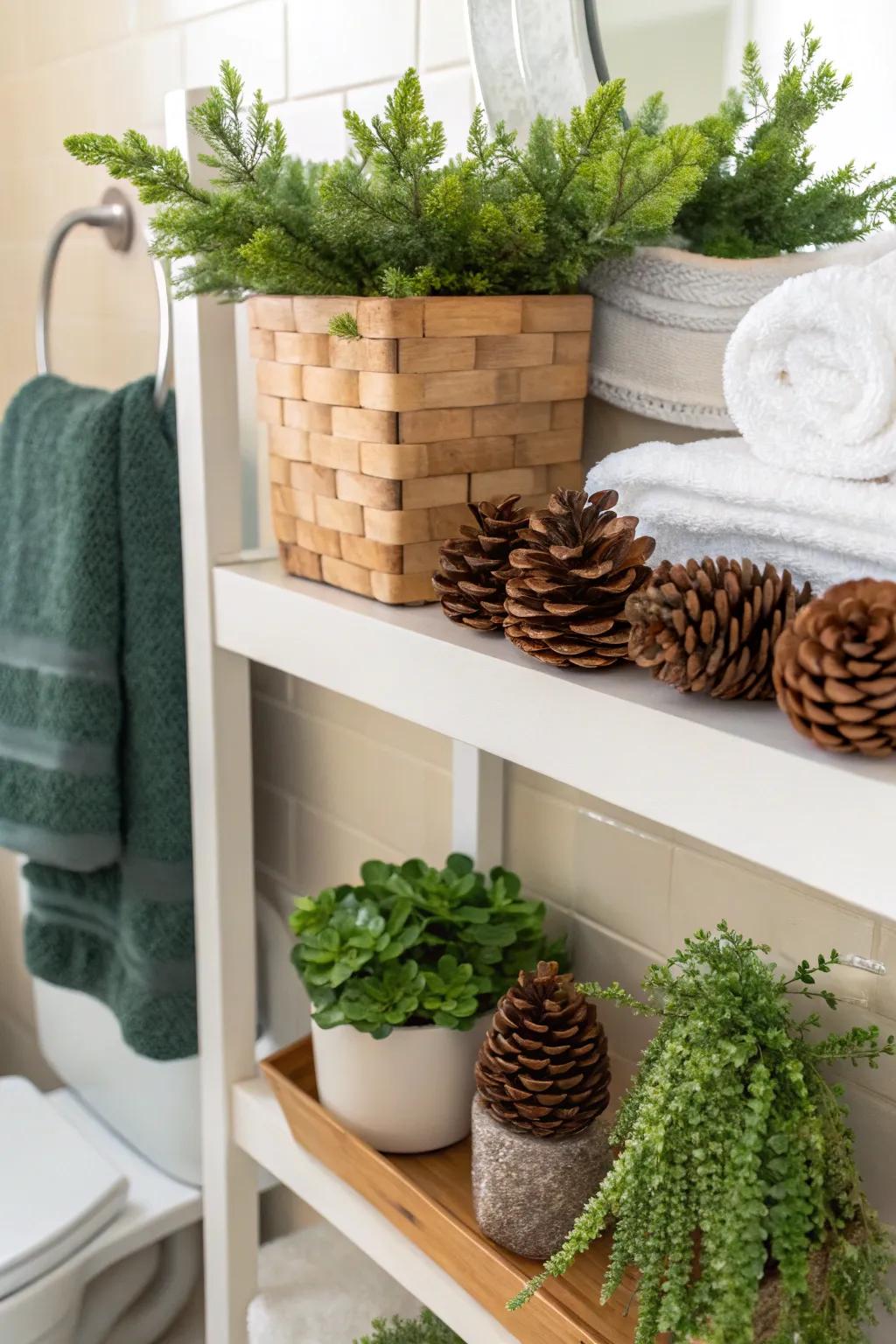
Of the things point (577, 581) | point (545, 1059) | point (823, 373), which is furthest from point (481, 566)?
point (545, 1059)

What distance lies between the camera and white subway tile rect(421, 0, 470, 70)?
0.78 metres

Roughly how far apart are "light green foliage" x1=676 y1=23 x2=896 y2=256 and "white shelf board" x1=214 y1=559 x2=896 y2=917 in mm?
257

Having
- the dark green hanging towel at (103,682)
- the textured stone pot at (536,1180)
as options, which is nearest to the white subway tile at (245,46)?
the dark green hanging towel at (103,682)

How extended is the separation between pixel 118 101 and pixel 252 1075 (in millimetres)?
924

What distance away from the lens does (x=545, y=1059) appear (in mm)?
655

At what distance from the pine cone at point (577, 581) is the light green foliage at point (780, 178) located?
0.67 ft

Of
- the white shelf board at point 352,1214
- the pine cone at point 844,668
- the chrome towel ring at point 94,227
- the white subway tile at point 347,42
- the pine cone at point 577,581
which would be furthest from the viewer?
the chrome towel ring at point 94,227

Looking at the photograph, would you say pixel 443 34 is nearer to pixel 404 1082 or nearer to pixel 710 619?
pixel 710 619

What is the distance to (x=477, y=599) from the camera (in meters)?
0.57

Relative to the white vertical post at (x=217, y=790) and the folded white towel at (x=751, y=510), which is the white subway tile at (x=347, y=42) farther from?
the folded white towel at (x=751, y=510)

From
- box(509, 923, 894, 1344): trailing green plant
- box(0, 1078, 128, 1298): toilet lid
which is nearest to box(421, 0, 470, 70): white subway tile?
box(509, 923, 894, 1344): trailing green plant

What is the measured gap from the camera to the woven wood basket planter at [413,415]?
61 centimetres

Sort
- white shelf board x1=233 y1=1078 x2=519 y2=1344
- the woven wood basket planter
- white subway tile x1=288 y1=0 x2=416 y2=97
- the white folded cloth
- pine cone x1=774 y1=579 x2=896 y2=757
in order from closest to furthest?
pine cone x1=774 y1=579 x2=896 y2=757
the woven wood basket planter
white shelf board x1=233 y1=1078 x2=519 y2=1344
white subway tile x1=288 y1=0 x2=416 y2=97
the white folded cloth

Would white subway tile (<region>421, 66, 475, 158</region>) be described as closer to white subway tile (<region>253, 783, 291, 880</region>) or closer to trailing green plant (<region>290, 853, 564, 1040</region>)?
trailing green plant (<region>290, 853, 564, 1040</region>)
